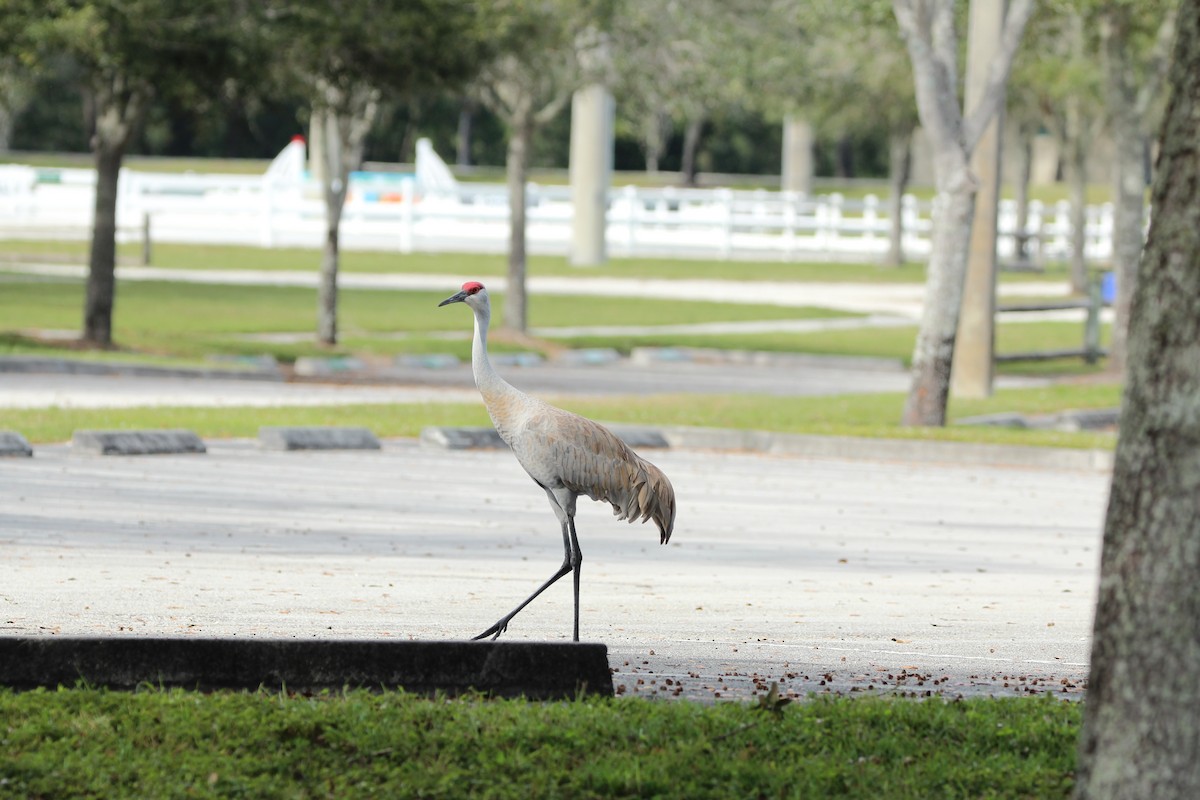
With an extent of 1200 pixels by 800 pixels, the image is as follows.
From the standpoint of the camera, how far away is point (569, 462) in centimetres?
780

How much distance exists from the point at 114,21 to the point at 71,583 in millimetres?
13610

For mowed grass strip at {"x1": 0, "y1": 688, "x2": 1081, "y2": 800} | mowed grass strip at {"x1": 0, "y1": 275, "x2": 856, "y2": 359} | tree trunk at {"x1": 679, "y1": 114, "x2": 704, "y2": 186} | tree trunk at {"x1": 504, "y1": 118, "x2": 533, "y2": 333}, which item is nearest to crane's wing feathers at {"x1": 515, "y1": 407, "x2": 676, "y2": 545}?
mowed grass strip at {"x1": 0, "y1": 688, "x2": 1081, "y2": 800}

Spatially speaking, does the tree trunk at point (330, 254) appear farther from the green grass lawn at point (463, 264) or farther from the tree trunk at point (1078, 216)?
the tree trunk at point (1078, 216)

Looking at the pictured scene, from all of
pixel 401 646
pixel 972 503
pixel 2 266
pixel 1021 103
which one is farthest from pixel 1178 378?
pixel 1021 103

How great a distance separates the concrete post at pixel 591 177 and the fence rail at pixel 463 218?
4.05m

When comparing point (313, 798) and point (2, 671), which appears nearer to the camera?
point (313, 798)

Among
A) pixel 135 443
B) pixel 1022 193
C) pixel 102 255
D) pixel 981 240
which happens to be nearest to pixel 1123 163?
pixel 981 240

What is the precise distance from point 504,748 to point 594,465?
6.03 ft

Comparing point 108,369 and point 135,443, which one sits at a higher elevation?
point 135,443

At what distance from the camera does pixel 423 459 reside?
16625 mm

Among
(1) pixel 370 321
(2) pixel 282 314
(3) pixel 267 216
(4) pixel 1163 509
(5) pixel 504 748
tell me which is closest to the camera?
(4) pixel 1163 509

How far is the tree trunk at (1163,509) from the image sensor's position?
4887 mm

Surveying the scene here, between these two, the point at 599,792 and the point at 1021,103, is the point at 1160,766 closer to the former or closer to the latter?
the point at 599,792

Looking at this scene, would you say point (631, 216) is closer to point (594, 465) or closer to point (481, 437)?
point (481, 437)
